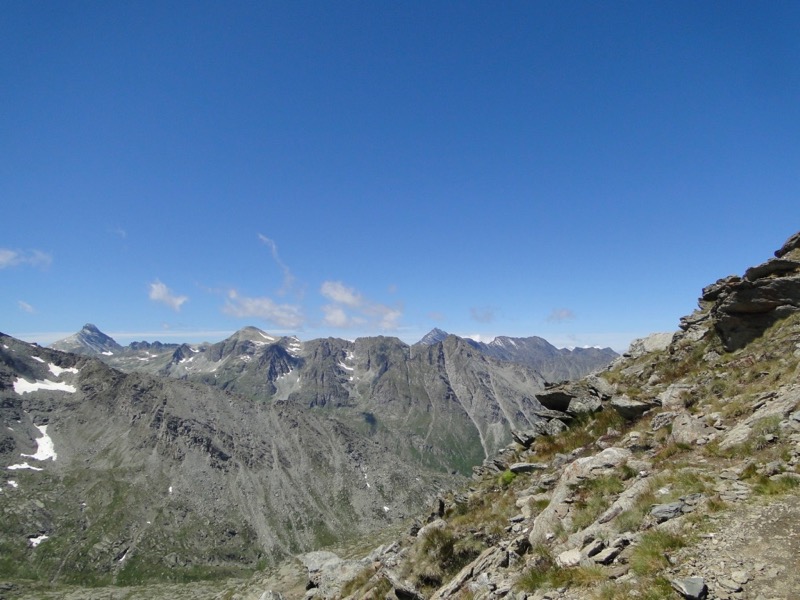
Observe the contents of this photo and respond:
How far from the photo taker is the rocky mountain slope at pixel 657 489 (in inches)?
333

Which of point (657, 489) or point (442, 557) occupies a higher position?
point (657, 489)

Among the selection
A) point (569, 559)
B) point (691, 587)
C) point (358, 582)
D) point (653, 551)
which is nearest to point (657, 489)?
point (653, 551)

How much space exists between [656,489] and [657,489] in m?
0.04

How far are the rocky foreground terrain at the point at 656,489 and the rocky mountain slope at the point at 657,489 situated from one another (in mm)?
51

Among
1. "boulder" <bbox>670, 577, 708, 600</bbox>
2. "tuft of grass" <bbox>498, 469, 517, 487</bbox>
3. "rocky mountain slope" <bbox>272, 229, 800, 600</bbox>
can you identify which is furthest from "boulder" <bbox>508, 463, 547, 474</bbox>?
"boulder" <bbox>670, 577, 708, 600</bbox>

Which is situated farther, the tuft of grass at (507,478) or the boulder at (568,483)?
the tuft of grass at (507,478)

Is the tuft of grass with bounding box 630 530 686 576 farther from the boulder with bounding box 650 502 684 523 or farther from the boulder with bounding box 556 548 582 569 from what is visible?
the boulder with bounding box 556 548 582 569

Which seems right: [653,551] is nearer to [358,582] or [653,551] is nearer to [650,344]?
[358,582]

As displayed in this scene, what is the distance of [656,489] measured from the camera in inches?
454

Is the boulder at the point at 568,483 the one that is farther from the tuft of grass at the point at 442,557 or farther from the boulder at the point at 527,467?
the boulder at the point at 527,467

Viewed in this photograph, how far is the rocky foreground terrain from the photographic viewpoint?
8.46 meters

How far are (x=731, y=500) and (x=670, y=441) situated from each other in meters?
5.51

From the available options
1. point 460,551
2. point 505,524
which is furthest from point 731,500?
point 460,551

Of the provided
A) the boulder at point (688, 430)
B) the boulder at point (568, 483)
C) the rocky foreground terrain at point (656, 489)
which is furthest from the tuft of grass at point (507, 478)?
the boulder at point (688, 430)
